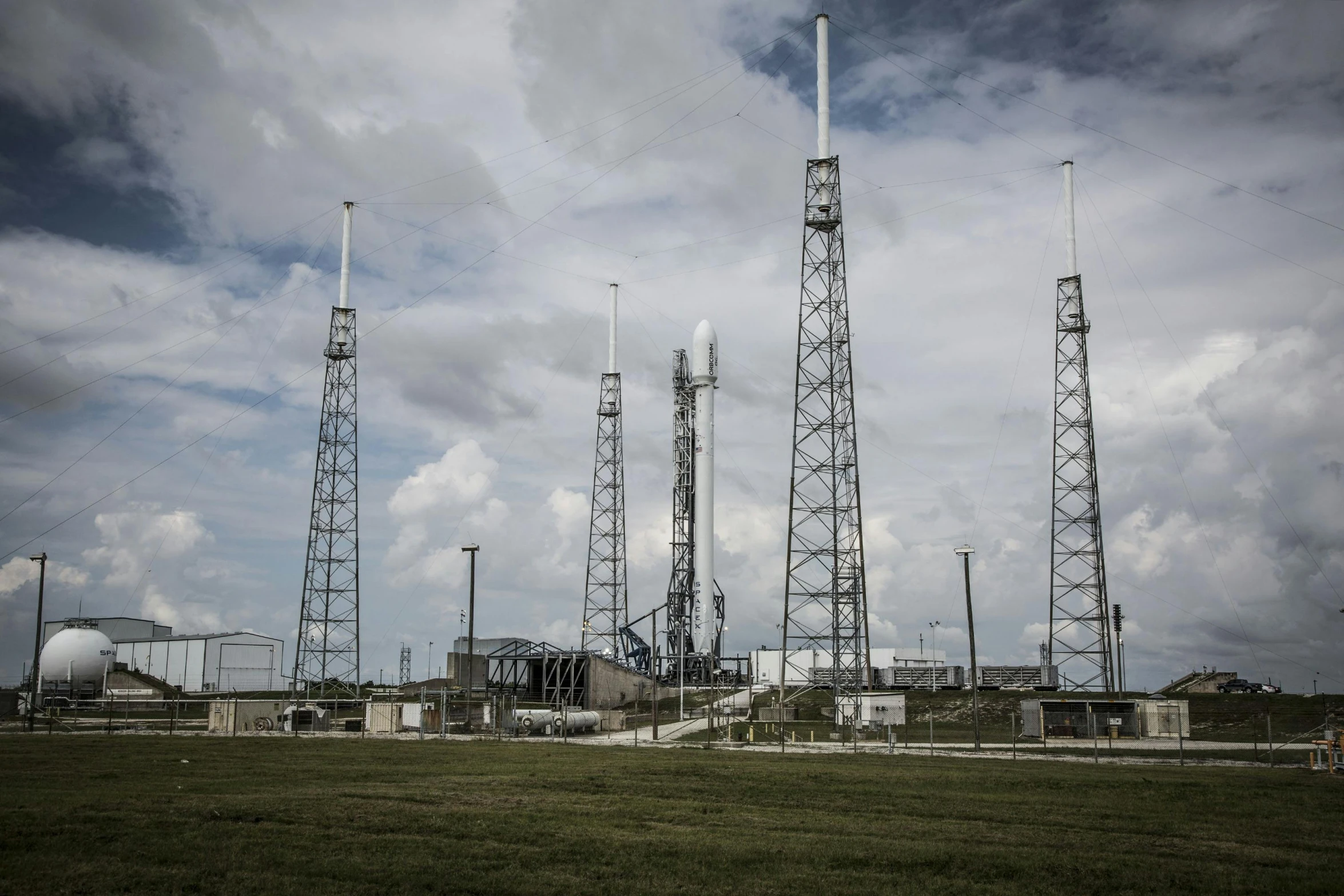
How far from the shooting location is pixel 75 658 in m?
85.0

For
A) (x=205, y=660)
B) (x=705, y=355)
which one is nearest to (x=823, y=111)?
(x=705, y=355)

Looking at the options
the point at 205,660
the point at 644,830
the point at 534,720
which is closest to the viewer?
the point at 644,830

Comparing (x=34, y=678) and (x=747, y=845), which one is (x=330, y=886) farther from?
(x=34, y=678)

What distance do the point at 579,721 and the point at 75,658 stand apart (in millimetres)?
54116

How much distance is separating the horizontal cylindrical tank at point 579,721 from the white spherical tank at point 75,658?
49041 mm

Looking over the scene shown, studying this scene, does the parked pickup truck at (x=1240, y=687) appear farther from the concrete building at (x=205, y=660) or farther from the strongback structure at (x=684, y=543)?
the concrete building at (x=205, y=660)

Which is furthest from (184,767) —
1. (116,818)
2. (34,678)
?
(34,678)

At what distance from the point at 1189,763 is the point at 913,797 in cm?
1831

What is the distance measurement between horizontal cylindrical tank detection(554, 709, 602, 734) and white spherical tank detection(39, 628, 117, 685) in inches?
1931

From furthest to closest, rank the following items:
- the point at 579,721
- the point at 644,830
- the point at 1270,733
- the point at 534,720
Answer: the point at 579,721 → the point at 534,720 → the point at 1270,733 → the point at 644,830

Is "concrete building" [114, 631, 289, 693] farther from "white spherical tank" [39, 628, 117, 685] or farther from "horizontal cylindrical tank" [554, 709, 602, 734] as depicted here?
"horizontal cylindrical tank" [554, 709, 602, 734]

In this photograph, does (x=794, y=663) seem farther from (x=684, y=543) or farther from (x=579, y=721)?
(x=579, y=721)

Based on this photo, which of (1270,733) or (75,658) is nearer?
(1270,733)

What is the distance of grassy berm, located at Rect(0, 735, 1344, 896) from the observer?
13938 mm
